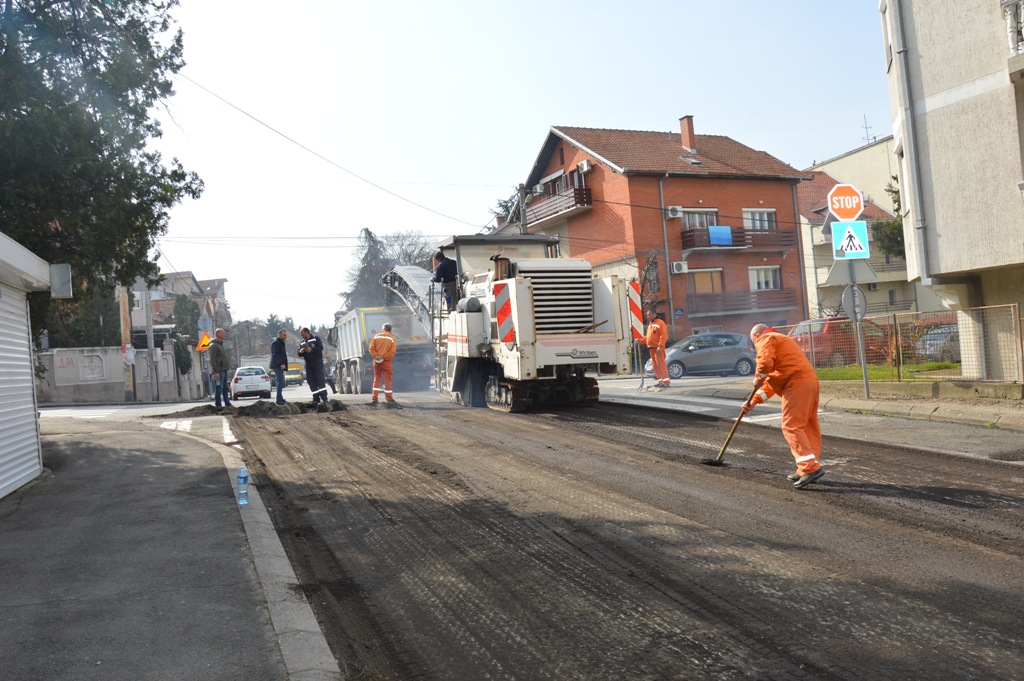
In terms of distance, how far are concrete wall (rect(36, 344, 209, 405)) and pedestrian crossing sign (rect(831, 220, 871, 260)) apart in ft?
96.0

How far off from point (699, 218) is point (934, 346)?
94.9 feet

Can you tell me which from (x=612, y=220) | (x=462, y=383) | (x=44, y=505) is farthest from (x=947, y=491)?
(x=612, y=220)

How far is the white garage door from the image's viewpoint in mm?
9523

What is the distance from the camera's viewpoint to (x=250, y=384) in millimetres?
40312

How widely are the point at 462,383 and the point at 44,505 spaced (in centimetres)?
849

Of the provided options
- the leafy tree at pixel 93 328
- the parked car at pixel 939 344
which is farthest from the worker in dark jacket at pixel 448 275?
the leafy tree at pixel 93 328

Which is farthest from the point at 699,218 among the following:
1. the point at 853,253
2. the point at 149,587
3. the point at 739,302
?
the point at 149,587

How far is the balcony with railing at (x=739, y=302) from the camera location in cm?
4297

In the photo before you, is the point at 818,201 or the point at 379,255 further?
the point at 379,255

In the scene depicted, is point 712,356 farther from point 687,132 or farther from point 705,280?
point 687,132

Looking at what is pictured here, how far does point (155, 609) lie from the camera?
495 centimetres

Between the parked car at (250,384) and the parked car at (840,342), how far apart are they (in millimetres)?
27663

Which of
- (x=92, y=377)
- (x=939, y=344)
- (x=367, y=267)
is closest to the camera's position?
(x=939, y=344)

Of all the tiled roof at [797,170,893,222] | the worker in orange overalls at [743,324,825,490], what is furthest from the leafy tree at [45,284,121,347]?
the tiled roof at [797,170,893,222]
